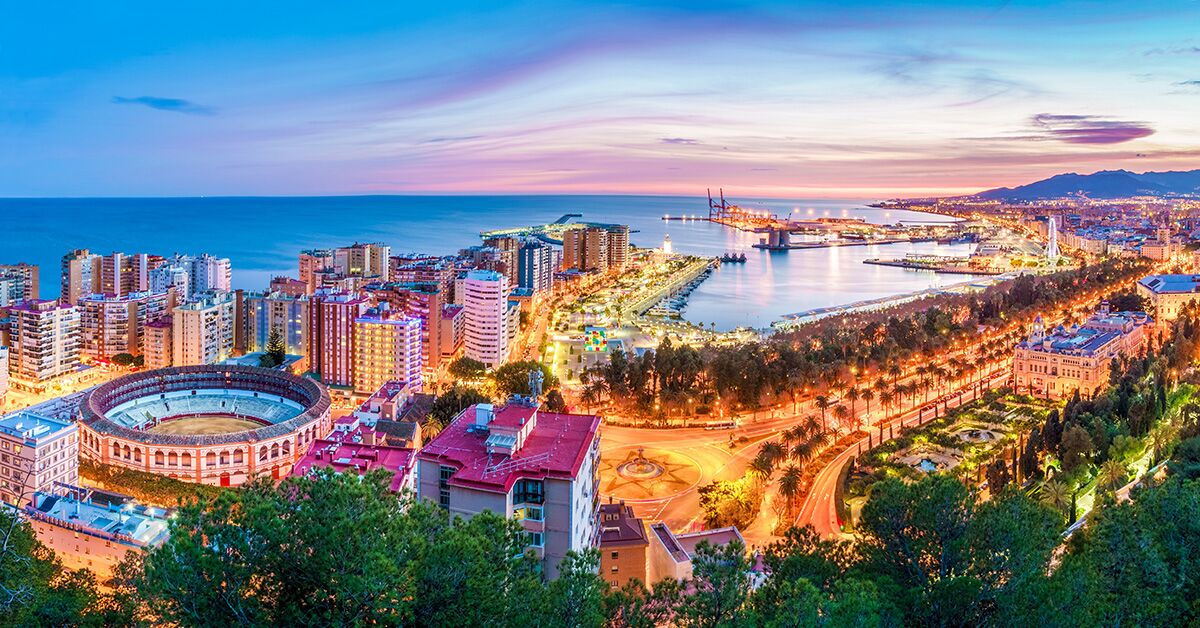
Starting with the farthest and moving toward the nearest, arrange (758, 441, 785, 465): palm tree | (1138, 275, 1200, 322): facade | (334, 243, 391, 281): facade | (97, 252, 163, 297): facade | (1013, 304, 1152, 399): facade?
(334, 243, 391, 281): facade, (97, 252, 163, 297): facade, (1138, 275, 1200, 322): facade, (1013, 304, 1152, 399): facade, (758, 441, 785, 465): palm tree

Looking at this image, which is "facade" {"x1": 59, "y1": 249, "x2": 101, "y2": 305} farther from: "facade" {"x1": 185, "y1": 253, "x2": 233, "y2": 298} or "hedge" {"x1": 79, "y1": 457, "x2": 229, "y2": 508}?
"hedge" {"x1": 79, "y1": 457, "x2": 229, "y2": 508}

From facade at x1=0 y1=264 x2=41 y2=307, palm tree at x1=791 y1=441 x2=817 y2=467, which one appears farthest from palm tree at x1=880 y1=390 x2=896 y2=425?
facade at x1=0 y1=264 x2=41 y2=307

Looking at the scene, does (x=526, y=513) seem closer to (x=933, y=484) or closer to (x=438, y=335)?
(x=933, y=484)

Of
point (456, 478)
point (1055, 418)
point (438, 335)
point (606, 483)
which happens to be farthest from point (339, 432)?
point (1055, 418)

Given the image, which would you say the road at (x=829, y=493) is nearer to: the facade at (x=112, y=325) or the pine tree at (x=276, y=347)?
the pine tree at (x=276, y=347)

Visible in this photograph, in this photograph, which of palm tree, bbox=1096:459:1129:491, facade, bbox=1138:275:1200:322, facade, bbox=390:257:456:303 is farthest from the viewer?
facade, bbox=390:257:456:303

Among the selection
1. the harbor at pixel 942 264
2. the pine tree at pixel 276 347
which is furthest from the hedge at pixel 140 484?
the harbor at pixel 942 264
